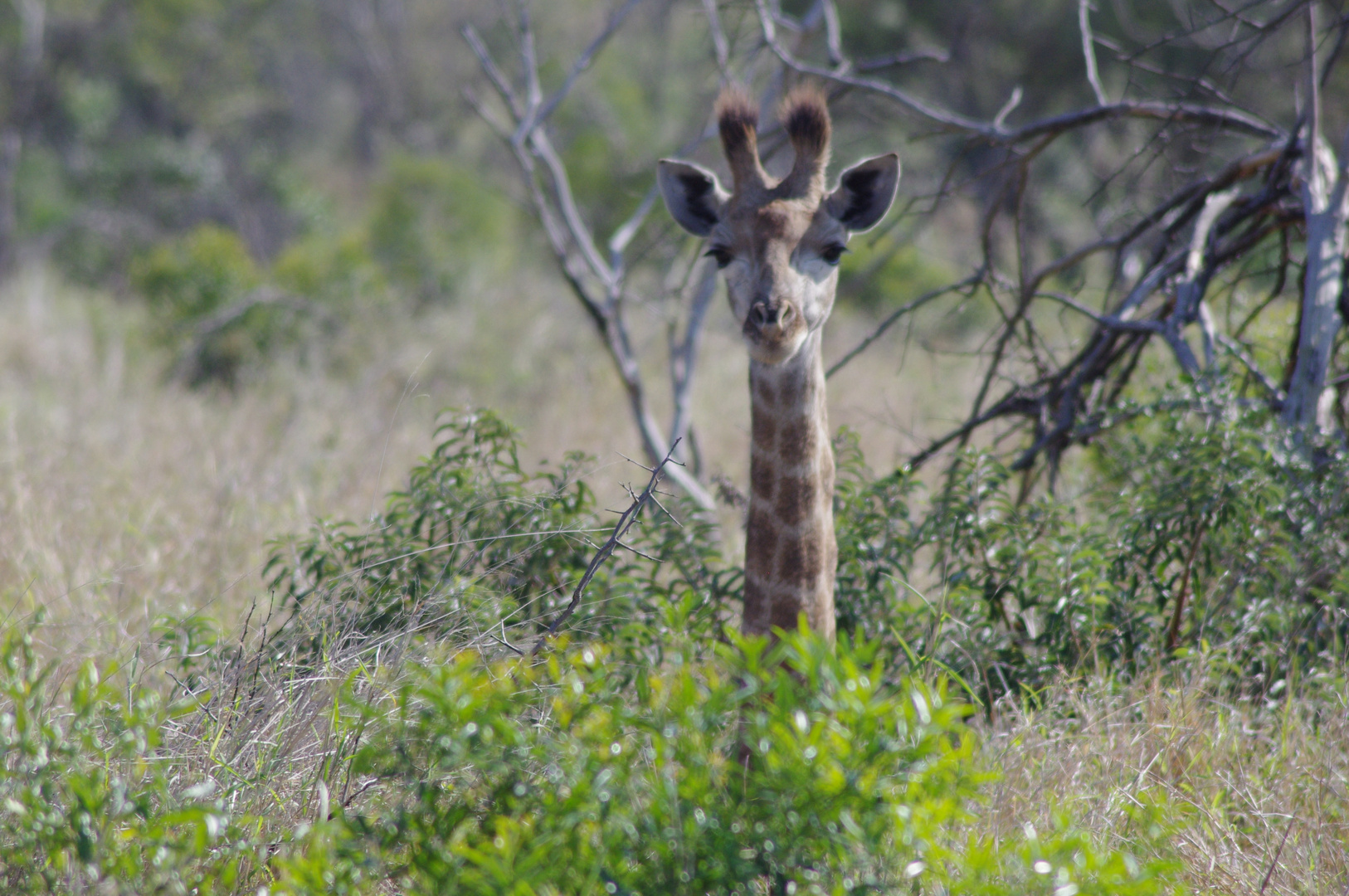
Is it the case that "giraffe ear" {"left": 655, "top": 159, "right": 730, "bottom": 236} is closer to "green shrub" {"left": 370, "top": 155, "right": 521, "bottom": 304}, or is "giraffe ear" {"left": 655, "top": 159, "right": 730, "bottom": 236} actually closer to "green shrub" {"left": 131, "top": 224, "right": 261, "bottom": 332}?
"green shrub" {"left": 131, "top": 224, "right": 261, "bottom": 332}

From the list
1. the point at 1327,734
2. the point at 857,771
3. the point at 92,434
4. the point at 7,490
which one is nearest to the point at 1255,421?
the point at 1327,734

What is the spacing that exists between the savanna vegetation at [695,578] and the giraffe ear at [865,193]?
3.41ft

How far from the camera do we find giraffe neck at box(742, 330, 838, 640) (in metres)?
3.15

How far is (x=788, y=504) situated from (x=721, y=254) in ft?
2.74

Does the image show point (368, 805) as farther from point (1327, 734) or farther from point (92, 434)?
point (92, 434)

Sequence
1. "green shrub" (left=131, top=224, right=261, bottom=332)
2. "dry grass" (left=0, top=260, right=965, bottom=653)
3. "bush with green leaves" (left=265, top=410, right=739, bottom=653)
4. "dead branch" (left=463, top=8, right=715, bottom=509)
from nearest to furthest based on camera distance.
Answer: "bush with green leaves" (left=265, top=410, right=739, bottom=653), "dry grass" (left=0, top=260, right=965, bottom=653), "dead branch" (left=463, top=8, right=715, bottom=509), "green shrub" (left=131, top=224, right=261, bottom=332)

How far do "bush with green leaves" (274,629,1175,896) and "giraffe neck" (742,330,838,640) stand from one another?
873 millimetres

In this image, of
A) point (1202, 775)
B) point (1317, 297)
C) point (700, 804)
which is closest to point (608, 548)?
point (700, 804)

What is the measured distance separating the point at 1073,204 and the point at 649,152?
608 centimetres

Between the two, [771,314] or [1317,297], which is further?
[1317,297]

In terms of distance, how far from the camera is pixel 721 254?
3412mm

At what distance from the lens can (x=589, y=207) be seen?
1359 cm

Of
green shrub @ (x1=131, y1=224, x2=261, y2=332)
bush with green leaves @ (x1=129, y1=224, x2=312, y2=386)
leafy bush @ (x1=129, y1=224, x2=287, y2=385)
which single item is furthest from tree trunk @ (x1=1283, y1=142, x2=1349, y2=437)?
green shrub @ (x1=131, y1=224, x2=261, y2=332)

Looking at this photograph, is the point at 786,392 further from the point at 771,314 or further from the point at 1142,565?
the point at 1142,565
